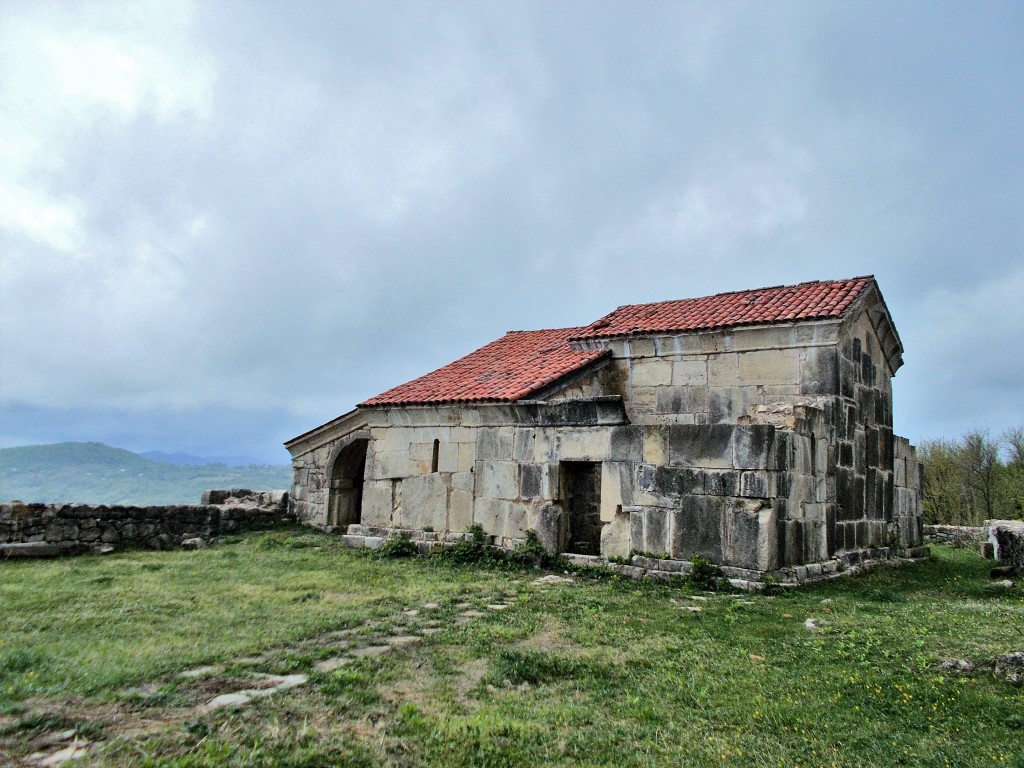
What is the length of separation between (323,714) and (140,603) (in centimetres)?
423

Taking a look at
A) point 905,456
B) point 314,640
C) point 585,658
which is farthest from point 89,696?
point 905,456

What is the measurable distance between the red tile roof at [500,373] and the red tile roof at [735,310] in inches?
32.2

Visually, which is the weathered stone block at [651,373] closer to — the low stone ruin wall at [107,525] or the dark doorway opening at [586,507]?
the dark doorway opening at [586,507]

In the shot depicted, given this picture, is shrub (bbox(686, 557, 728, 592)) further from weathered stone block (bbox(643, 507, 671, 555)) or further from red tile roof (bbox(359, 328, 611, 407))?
red tile roof (bbox(359, 328, 611, 407))

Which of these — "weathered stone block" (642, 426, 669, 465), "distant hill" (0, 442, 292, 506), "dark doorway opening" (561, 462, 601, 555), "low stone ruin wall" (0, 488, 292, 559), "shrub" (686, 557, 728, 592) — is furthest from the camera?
"distant hill" (0, 442, 292, 506)

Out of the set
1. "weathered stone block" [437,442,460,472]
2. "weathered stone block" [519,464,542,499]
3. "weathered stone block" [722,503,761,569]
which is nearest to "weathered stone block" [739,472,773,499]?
"weathered stone block" [722,503,761,569]

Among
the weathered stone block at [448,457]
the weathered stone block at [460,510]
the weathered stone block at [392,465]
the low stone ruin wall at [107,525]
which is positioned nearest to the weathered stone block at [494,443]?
the weathered stone block at [448,457]

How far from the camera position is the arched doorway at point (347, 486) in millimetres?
15836

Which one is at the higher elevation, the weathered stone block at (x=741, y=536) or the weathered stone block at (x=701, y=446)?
the weathered stone block at (x=701, y=446)

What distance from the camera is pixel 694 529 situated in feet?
30.1

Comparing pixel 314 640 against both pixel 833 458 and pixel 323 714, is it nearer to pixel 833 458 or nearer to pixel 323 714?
pixel 323 714

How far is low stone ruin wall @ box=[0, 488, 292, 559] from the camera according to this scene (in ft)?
37.3

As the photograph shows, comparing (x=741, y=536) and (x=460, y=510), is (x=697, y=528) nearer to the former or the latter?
(x=741, y=536)

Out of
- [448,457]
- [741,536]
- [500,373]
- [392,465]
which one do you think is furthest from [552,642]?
[500,373]
